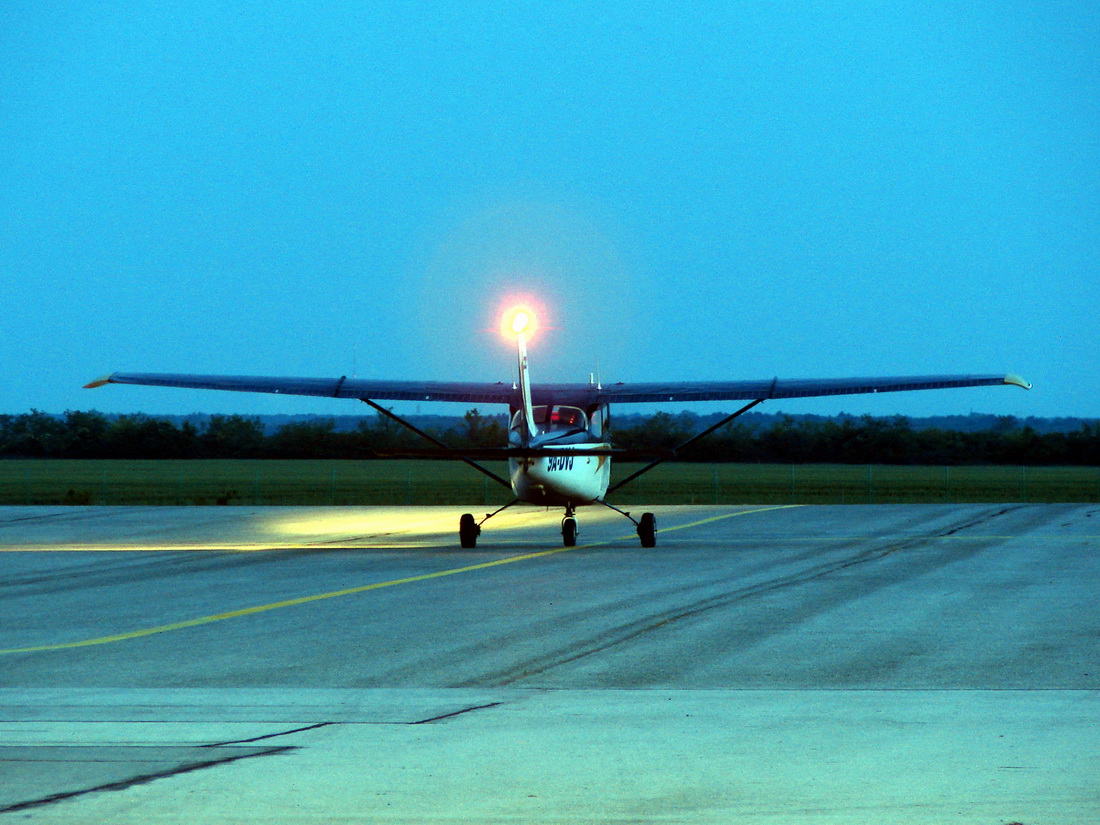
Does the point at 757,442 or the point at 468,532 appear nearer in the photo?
the point at 468,532

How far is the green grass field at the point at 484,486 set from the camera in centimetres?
5219

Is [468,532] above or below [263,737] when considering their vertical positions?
above

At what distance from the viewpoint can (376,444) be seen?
80.2 meters

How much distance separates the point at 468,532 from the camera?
23.8m

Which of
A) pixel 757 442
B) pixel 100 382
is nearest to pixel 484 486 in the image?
pixel 100 382

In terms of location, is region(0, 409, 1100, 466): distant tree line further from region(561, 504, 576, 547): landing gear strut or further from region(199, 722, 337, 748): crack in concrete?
region(199, 722, 337, 748): crack in concrete

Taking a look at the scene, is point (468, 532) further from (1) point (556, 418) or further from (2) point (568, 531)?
(1) point (556, 418)

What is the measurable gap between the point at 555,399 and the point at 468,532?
266 centimetres

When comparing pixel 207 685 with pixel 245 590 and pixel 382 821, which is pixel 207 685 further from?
pixel 245 590

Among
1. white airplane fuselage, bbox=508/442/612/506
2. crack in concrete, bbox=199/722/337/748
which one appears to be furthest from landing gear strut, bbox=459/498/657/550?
crack in concrete, bbox=199/722/337/748

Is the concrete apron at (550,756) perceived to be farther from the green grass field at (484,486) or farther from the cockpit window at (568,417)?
the green grass field at (484,486)

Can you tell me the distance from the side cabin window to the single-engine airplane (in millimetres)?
16

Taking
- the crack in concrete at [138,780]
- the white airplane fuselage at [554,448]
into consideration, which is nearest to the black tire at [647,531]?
the white airplane fuselage at [554,448]

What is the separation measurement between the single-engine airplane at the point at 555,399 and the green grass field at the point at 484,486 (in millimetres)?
20909
